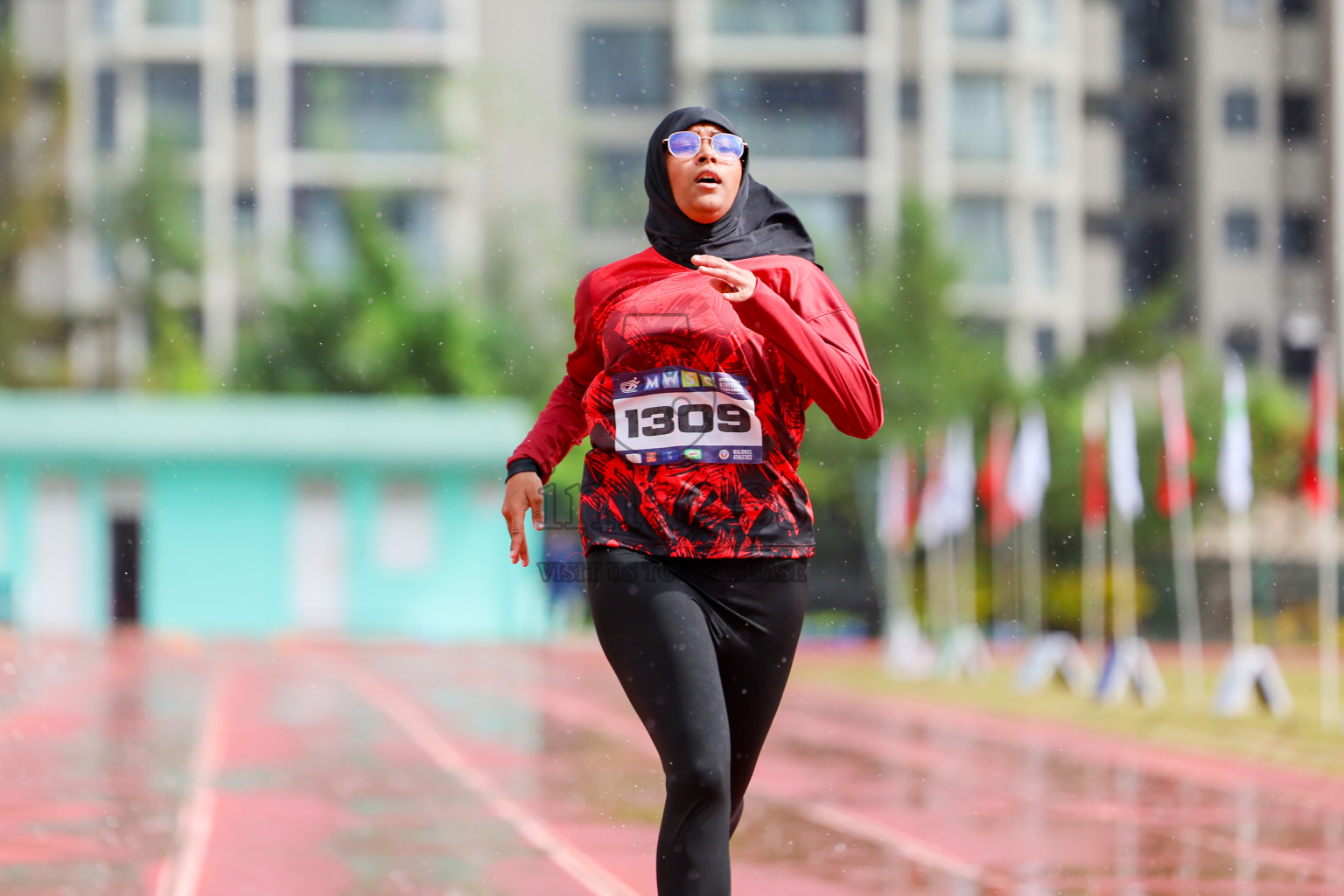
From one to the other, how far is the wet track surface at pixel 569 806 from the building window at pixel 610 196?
A: 40060 millimetres

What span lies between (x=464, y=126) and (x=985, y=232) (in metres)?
A: 15.1

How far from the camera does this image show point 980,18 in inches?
2205

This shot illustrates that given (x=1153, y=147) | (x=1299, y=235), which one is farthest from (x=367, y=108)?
(x=1299, y=235)

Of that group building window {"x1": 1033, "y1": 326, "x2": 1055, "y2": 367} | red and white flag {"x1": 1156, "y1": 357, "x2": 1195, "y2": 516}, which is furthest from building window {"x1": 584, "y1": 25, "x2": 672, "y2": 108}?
red and white flag {"x1": 1156, "y1": 357, "x2": 1195, "y2": 516}

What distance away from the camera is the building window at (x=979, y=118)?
55.2m

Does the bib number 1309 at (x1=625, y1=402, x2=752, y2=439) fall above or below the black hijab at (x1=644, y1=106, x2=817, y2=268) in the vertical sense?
below

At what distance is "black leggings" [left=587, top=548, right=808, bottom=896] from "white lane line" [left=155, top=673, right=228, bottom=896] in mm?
3070

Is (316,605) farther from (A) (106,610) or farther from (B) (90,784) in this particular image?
(B) (90,784)

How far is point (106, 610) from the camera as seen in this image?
1396 inches

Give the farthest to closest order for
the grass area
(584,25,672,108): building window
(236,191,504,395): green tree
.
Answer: (584,25,672,108): building window, (236,191,504,395): green tree, the grass area

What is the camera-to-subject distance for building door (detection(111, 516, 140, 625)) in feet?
115

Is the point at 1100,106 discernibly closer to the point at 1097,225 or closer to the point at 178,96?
the point at 1097,225

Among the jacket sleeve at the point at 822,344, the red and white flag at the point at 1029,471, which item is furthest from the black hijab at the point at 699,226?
the red and white flag at the point at 1029,471

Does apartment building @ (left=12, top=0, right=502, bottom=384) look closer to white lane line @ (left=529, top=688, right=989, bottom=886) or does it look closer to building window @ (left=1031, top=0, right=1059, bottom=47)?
building window @ (left=1031, top=0, right=1059, bottom=47)
